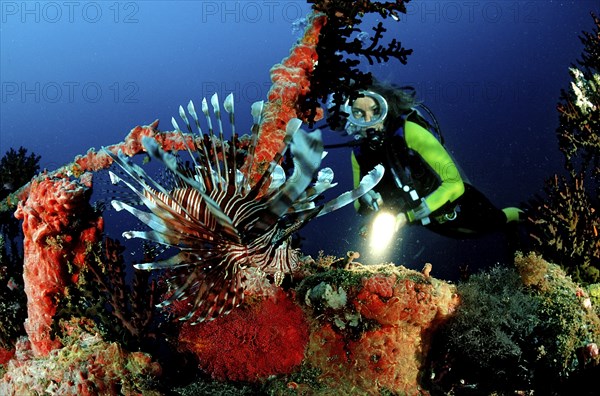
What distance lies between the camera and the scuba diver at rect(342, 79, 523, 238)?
4887 mm

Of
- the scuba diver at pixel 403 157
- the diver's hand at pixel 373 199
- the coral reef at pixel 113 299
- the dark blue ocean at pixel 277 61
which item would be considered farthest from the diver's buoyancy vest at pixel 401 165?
the dark blue ocean at pixel 277 61

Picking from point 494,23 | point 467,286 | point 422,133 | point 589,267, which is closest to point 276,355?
point 467,286

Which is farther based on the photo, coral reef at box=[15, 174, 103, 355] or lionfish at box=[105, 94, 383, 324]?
coral reef at box=[15, 174, 103, 355]

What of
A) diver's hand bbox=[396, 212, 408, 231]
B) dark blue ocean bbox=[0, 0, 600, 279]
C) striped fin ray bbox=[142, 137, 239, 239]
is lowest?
dark blue ocean bbox=[0, 0, 600, 279]

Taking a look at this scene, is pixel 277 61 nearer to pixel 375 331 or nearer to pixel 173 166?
Result: pixel 375 331

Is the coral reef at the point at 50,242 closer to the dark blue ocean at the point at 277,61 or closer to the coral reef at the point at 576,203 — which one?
the coral reef at the point at 576,203

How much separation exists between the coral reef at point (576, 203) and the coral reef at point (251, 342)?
12.7ft

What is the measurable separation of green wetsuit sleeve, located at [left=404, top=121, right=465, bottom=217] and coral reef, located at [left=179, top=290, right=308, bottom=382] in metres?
2.43

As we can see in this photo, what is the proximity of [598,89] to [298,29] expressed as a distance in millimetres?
4504

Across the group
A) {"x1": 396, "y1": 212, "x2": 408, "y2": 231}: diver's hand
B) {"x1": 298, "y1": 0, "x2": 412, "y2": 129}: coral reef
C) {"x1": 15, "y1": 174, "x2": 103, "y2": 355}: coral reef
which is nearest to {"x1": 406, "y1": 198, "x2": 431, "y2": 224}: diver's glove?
{"x1": 396, "y1": 212, "x2": 408, "y2": 231}: diver's hand

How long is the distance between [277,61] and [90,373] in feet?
271

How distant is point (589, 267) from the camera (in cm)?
520

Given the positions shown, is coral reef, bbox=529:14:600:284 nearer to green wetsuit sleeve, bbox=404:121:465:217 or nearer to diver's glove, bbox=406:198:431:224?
green wetsuit sleeve, bbox=404:121:465:217

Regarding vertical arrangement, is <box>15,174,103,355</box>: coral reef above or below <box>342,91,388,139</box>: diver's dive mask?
below
